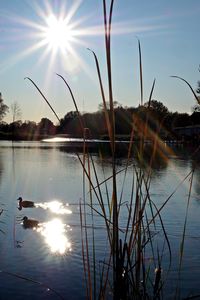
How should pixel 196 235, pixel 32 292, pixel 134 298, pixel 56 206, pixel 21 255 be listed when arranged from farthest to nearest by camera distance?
pixel 56 206
pixel 196 235
pixel 21 255
pixel 32 292
pixel 134 298

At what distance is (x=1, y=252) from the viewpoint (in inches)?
233

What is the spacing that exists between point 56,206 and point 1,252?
13.3ft

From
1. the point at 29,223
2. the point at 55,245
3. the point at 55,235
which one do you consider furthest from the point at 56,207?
the point at 55,245

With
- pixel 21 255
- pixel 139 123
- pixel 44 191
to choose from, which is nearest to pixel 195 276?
pixel 21 255

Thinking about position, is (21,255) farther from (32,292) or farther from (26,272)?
(32,292)

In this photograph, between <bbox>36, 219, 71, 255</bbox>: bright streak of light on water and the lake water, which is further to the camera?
<bbox>36, 219, 71, 255</bbox>: bright streak of light on water

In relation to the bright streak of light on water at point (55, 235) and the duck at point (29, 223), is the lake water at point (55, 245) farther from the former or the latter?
the duck at point (29, 223)

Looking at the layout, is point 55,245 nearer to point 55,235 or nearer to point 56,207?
point 55,235

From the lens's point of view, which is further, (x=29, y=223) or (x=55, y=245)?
(x=29, y=223)

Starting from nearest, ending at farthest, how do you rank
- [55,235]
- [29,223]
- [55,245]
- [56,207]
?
[55,245] → [55,235] → [29,223] → [56,207]

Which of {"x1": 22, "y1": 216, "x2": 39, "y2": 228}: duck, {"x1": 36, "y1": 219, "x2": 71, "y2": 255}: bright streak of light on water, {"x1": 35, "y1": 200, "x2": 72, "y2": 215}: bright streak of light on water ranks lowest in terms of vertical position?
{"x1": 35, "y1": 200, "x2": 72, "y2": 215}: bright streak of light on water

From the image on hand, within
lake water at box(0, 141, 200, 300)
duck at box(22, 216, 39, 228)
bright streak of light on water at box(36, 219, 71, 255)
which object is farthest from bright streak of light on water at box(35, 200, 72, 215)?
duck at box(22, 216, 39, 228)

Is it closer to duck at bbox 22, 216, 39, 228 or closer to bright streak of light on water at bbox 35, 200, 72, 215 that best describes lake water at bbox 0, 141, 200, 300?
bright streak of light on water at bbox 35, 200, 72, 215

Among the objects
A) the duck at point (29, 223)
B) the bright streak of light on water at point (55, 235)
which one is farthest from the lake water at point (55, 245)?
the duck at point (29, 223)
